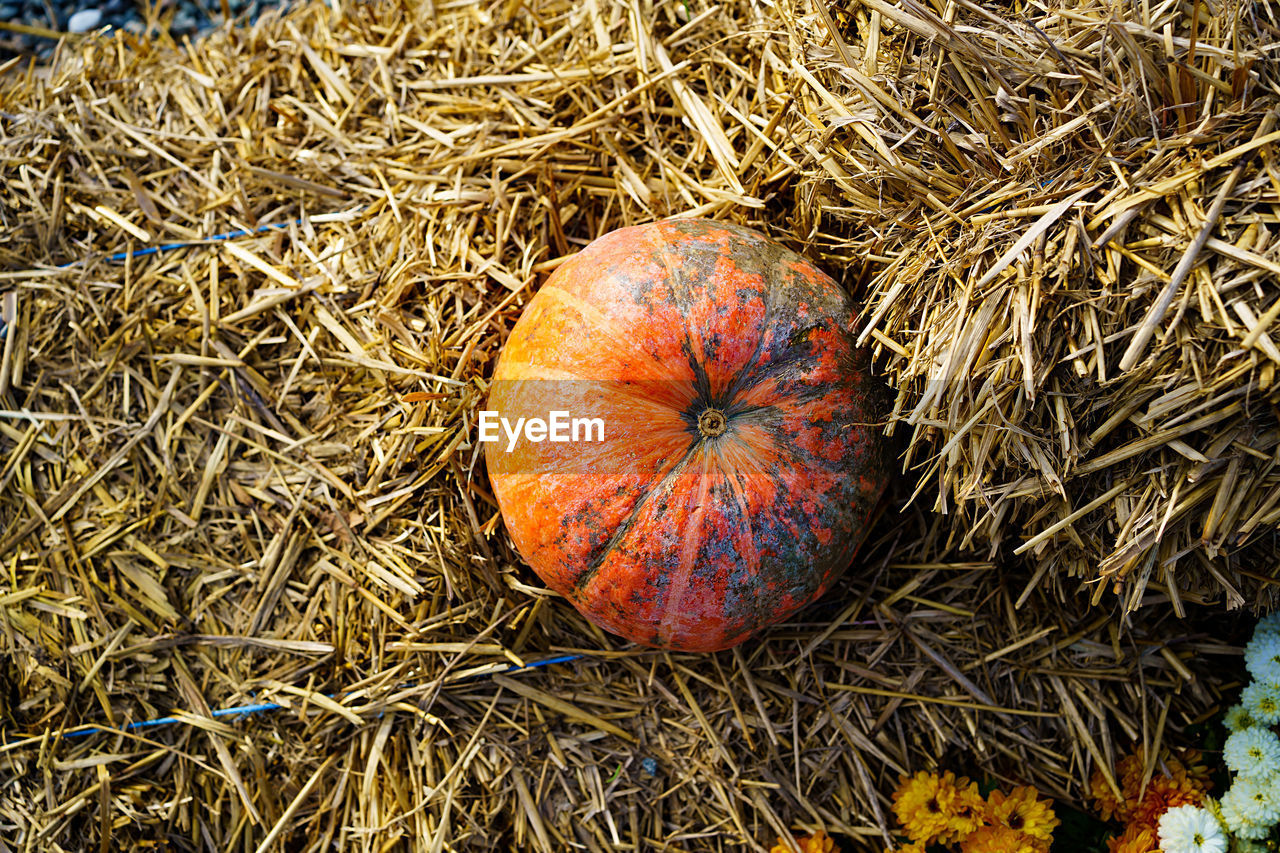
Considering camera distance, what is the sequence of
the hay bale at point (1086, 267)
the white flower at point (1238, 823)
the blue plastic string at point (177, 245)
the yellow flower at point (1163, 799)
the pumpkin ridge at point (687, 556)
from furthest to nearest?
the blue plastic string at point (177, 245) → the yellow flower at point (1163, 799) → the white flower at point (1238, 823) → the pumpkin ridge at point (687, 556) → the hay bale at point (1086, 267)

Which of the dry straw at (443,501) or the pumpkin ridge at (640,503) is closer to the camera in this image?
the pumpkin ridge at (640,503)

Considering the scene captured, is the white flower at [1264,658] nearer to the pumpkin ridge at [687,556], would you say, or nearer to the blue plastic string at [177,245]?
the pumpkin ridge at [687,556]

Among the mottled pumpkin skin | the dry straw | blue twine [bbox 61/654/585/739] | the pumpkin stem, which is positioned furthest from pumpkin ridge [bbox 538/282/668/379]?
blue twine [bbox 61/654/585/739]

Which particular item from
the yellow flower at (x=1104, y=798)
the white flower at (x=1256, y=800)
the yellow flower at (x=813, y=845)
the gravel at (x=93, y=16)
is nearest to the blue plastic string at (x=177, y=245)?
the gravel at (x=93, y=16)

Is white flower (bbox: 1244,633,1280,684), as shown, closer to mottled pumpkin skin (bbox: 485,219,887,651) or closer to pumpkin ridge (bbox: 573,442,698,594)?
mottled pumpkin skin (bbox: 485,219,887,651)

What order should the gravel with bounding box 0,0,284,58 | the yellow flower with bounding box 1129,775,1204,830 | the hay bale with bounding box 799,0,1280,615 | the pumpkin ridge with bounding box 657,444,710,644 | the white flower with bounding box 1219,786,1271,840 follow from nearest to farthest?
the hay bale with bounding box 799,0,1280,615 < the pumpkin ridge with bounding box 657,444,710,644 < the white flower with bounding box 1219,786,1271,840 < the yellow flower with bounding box 1129,775,1204,830 < the gravel with bounding box 0,0,284,58

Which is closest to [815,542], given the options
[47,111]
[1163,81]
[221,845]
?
[1163,81]

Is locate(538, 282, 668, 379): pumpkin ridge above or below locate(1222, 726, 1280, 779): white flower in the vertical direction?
above
